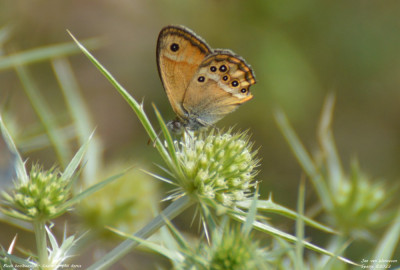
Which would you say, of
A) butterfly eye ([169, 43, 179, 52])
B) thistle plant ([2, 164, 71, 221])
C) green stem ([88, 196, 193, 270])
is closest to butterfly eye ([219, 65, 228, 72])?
butterfly eye ([169, 43, 179, 52])

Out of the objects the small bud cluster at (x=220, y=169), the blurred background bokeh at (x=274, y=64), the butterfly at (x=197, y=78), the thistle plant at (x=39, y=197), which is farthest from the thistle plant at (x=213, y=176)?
the blurred background bokeh at (x=274, y=64)

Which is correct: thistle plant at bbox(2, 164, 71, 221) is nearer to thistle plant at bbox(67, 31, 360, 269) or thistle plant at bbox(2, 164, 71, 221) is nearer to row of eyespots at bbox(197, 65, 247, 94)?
thistle plant at bbox(67, 31, 360, 269)

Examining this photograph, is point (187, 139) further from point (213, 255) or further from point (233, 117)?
point (233, 117)

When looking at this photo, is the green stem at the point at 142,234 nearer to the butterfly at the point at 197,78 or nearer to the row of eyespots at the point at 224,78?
the butterfly at the point at 197,78

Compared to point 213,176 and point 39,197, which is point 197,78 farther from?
point 39,197

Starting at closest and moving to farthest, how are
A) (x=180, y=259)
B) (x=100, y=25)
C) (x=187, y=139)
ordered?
1. (x=180, y=259)
2. (x=187, y=139)
3. (x=100, y=25)

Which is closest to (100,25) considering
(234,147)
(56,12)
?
(56,12)

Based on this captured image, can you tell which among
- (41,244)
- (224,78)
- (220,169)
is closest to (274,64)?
(224,78)
